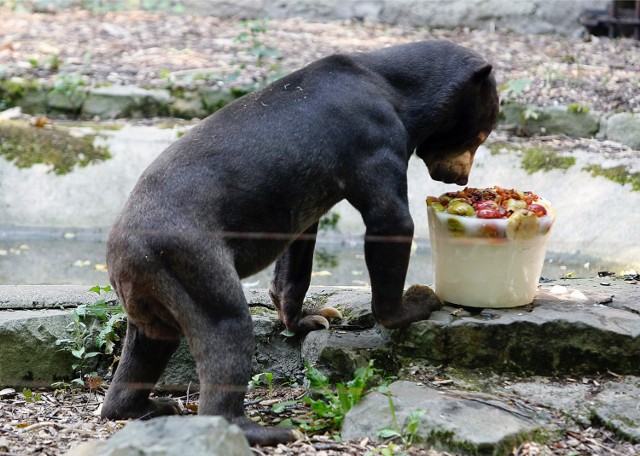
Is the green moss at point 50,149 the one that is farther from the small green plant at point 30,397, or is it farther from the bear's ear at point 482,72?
the bear's ear at point 482,72

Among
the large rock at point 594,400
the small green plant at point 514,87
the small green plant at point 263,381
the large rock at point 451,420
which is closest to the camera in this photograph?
the large rock at point 451,420

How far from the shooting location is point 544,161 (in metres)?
8.34

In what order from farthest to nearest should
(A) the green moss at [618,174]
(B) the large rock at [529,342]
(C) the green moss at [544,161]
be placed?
(C) the green moss at [544,161]
(A) the green moss at [618,174]
(B) the large rock at [529,342]

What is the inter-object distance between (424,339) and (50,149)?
524 centimetres

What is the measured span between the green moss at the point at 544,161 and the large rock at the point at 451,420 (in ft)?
14.4

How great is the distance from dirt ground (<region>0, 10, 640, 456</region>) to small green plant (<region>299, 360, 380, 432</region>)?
19.4ft

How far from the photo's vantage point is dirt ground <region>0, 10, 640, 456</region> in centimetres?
1002

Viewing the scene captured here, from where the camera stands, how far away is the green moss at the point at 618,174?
777 cm

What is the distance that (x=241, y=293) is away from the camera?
3994 mm

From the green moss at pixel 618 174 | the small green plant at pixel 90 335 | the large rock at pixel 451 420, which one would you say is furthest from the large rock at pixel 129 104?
the large rock at pixel 451 420

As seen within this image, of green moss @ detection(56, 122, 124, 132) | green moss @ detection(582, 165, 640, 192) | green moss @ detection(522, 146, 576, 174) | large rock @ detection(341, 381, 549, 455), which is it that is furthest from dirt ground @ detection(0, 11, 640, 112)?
large rock @ detection(341, 381, 549, 455)

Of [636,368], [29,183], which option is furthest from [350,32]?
[636,368]

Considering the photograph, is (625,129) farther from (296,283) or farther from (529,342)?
(296,283)

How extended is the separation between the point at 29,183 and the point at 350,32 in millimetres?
5357
